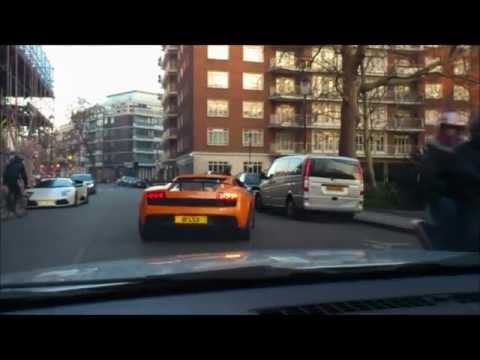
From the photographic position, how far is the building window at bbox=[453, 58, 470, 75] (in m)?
4.62

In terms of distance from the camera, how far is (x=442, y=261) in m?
3.10

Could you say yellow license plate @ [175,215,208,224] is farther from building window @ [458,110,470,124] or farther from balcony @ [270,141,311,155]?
building window @ [458,110,470,124]

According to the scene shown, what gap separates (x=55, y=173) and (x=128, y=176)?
1.00 m

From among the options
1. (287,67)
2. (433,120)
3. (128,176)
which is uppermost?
(287,67)

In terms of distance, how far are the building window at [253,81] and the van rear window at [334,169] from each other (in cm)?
154

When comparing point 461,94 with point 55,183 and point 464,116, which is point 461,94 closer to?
point 464,116

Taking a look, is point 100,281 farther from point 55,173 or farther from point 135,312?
point 55,173

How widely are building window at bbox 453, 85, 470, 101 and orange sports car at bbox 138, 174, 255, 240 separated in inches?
136

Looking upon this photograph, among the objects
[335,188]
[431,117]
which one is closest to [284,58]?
[335,188]

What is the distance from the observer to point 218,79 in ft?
25.9

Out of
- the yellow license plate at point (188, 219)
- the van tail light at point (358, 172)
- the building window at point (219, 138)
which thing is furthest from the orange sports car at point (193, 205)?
the van tail light at point (358, 172)

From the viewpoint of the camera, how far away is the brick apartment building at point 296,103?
186 inches
